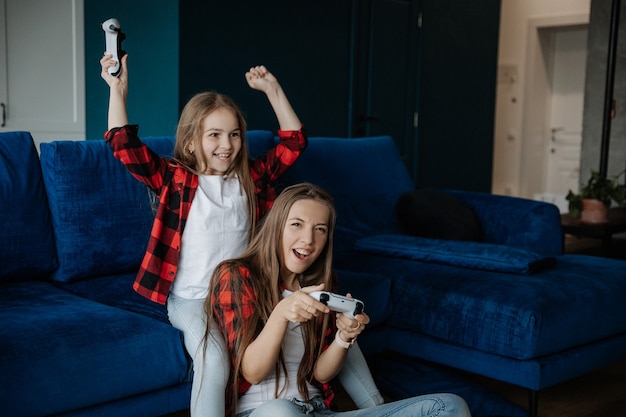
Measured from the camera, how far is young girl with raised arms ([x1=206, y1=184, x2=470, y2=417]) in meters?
1.58

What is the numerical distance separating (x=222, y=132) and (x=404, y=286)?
3.11ft

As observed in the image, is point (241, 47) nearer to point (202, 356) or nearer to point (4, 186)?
point (4, 186)

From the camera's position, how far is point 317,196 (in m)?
1.74

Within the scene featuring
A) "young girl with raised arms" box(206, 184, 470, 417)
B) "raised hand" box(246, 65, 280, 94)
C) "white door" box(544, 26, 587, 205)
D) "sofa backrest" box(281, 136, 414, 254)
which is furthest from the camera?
"white door" box(544, 26, 587, 205)

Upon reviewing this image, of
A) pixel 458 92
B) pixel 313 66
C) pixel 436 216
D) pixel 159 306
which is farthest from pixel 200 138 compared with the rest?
pixel 458 92

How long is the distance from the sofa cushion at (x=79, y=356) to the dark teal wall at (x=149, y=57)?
2172mm

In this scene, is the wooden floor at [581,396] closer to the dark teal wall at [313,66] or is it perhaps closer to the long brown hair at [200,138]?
the long brown hair at [200,138]

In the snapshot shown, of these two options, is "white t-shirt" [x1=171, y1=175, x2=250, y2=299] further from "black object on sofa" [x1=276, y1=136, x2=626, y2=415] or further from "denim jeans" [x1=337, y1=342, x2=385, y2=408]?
"black object on sofa" [x1=276, y1=136, x2=626, y2=415]

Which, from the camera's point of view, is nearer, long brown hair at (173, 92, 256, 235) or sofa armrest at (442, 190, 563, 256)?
long brown hair at (173, 92, 256, 235)

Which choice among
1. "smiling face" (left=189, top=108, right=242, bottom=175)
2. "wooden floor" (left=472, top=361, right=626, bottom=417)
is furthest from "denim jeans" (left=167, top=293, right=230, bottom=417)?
"wooden floor" (left=472, top=361, right=626, bottom=417)

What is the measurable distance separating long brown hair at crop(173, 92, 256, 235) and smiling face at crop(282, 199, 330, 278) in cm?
44

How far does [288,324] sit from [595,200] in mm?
3538

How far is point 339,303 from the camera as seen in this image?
4.89 feet

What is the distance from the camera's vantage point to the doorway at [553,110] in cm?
818
